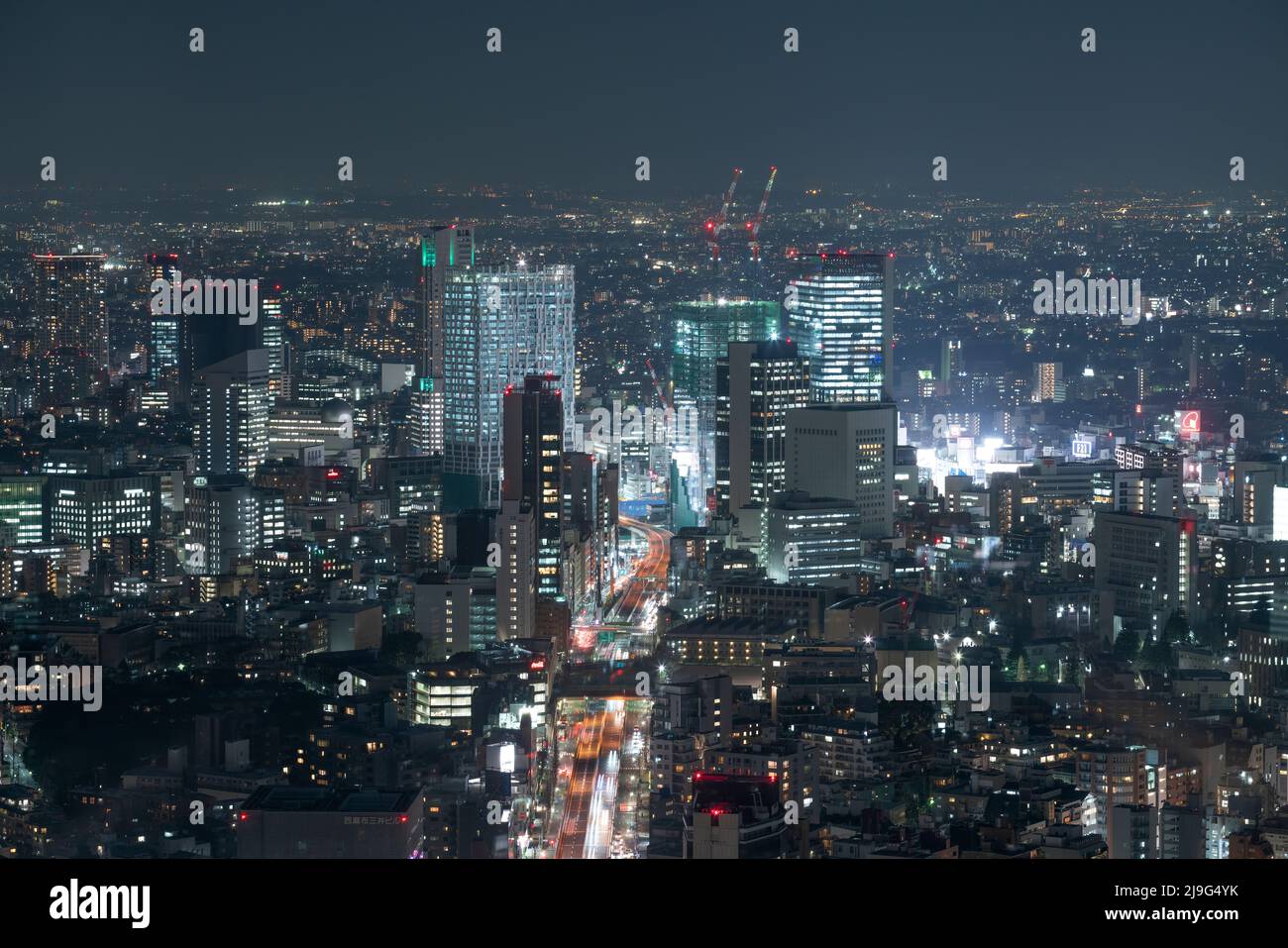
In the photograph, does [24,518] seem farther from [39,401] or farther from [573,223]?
[573,223]

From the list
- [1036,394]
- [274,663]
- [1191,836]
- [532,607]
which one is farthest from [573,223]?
[1191,836]

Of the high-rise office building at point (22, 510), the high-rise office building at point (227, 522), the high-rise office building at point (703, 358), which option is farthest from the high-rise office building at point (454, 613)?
the high-rise office building at point (703, 358)

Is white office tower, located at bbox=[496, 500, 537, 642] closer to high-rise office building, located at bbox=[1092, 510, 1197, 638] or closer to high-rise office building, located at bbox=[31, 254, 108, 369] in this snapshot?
high-rise office building, located at bbox=[31, 254, 108, 369]

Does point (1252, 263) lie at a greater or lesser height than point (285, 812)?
greater

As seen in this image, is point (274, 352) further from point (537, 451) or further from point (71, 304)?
point (537, 451)

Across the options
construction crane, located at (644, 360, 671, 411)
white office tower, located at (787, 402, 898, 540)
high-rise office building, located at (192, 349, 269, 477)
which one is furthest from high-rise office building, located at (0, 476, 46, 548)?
white office tower, located at (787, 402, 898, 540)

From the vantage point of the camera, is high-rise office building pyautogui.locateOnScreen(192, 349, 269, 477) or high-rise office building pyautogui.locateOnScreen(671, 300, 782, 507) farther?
high-rise office building pyautogui.locateOnScreen(192, 349, 269, 477)

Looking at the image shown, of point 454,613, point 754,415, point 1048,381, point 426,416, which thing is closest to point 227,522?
point 454,613
